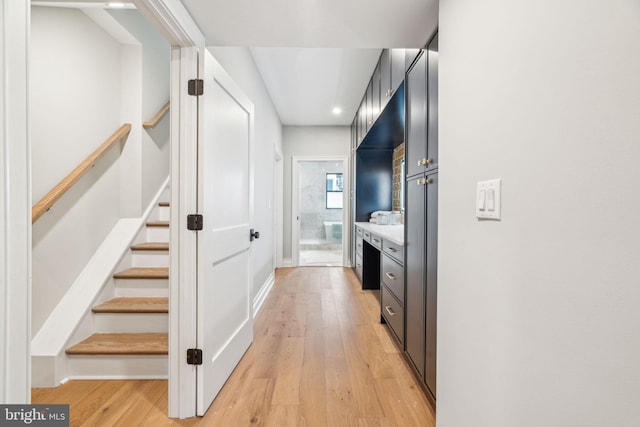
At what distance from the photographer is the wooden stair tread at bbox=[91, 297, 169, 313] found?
2031 millimetres

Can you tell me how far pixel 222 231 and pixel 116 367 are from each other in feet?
3.60

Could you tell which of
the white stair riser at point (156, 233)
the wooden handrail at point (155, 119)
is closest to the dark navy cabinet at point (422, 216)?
the white stair riser at point (156, 233)

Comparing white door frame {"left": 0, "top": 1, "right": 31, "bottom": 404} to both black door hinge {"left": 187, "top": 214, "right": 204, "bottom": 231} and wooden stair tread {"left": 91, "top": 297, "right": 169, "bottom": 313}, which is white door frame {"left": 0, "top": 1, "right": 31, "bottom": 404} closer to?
black door hinge {"left": 187, "top": 214, "right": 204, "bottom": 231}

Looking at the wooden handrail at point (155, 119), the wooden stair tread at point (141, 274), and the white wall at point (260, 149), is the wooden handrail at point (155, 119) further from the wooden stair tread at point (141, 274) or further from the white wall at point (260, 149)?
the wooden stair tread at point (141, 274)

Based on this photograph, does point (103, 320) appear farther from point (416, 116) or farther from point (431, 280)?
point (416, 116)

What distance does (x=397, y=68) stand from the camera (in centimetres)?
227

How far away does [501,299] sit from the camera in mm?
851

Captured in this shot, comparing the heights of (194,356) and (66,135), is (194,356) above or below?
below

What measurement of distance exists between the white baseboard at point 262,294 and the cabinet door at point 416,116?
6.85 ft

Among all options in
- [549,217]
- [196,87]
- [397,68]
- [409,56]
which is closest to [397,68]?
[397,68]

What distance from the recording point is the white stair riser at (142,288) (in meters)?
2.25

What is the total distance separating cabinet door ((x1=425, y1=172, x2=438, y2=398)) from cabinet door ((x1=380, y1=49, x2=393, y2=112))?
1225mm

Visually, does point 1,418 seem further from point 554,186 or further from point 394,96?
point 394,96

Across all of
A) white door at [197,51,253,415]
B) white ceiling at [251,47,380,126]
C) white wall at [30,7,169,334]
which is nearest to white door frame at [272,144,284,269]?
white ceiling at [251,47,380,126]
